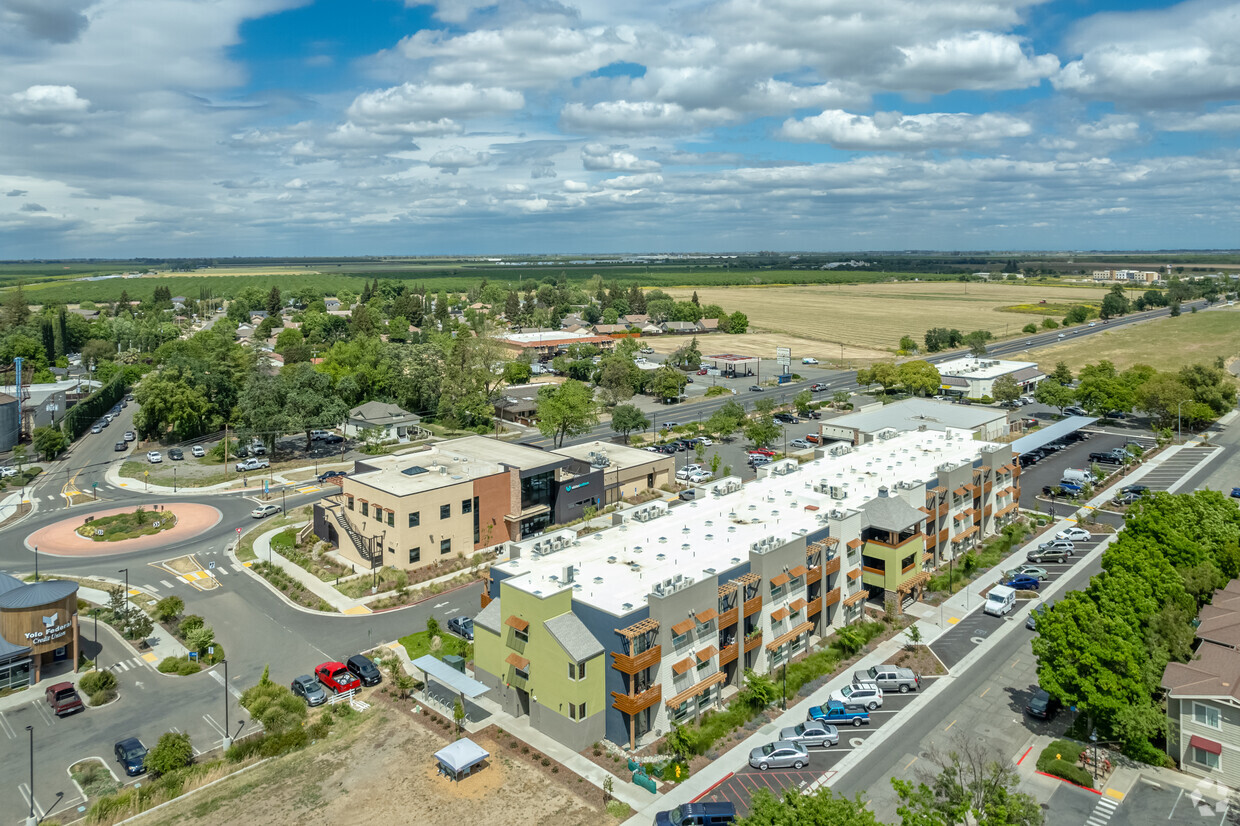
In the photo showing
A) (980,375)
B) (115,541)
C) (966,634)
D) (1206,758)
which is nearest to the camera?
(1206,758)

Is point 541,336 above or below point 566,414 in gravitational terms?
above

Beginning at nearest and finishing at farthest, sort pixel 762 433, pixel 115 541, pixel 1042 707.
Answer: pixel 1042 707
pixel 115 541
pixel 762 433

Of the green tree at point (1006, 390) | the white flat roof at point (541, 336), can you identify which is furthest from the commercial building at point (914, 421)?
the white flat roof at point (541, 336)

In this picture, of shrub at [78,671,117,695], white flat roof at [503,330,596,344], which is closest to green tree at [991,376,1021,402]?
white flat roof at [503,330,596,344]

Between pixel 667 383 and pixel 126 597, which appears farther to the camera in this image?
pixel 667 383

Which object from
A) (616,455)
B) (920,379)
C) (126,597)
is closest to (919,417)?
(920,379)

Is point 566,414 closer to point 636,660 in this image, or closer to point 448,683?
point 448,683

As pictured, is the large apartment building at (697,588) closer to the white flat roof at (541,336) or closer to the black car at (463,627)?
the black car at (463,627)

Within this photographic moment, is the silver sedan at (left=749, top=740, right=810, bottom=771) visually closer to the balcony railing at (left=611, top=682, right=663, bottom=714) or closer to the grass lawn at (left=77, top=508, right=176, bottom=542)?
the balcony railing at (left=611, top=682, right=663, bottom=714)
